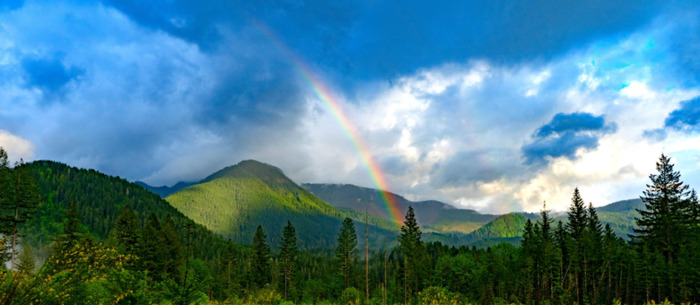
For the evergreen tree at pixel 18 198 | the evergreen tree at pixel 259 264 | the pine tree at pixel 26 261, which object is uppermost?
the evergreen tree at pixel 18 198

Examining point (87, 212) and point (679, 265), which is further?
point (87, 212)

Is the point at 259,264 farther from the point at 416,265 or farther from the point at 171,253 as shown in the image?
the point at 416,265

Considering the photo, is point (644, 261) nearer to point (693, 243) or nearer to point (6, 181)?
point (693, 243)

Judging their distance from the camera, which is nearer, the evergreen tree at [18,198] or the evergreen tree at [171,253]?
the evergreen tree at [18,198]

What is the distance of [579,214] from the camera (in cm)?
6506

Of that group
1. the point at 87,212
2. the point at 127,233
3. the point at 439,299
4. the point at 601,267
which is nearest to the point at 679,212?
the point at 601,267

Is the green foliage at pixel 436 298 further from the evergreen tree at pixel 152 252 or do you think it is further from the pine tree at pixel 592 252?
the evergreen tree at pixel 152 252

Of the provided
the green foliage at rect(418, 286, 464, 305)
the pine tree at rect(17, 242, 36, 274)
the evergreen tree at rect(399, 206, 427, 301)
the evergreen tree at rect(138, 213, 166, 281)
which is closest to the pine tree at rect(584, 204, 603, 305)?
the evergreen tree at rect(399, 206, 427, 301)

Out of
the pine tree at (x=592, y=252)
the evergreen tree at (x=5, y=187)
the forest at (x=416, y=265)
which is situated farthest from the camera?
the pine tree at (x=592, y=252)

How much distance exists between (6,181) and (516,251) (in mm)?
99924

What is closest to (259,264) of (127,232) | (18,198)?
(127,232)

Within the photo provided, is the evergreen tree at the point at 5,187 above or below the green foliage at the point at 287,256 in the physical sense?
above

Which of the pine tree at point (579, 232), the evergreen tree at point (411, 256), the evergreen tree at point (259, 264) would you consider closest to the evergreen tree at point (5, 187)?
the evergreen tree at point (259, 264)

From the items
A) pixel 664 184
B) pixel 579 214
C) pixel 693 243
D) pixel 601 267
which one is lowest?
pixel 601 267
